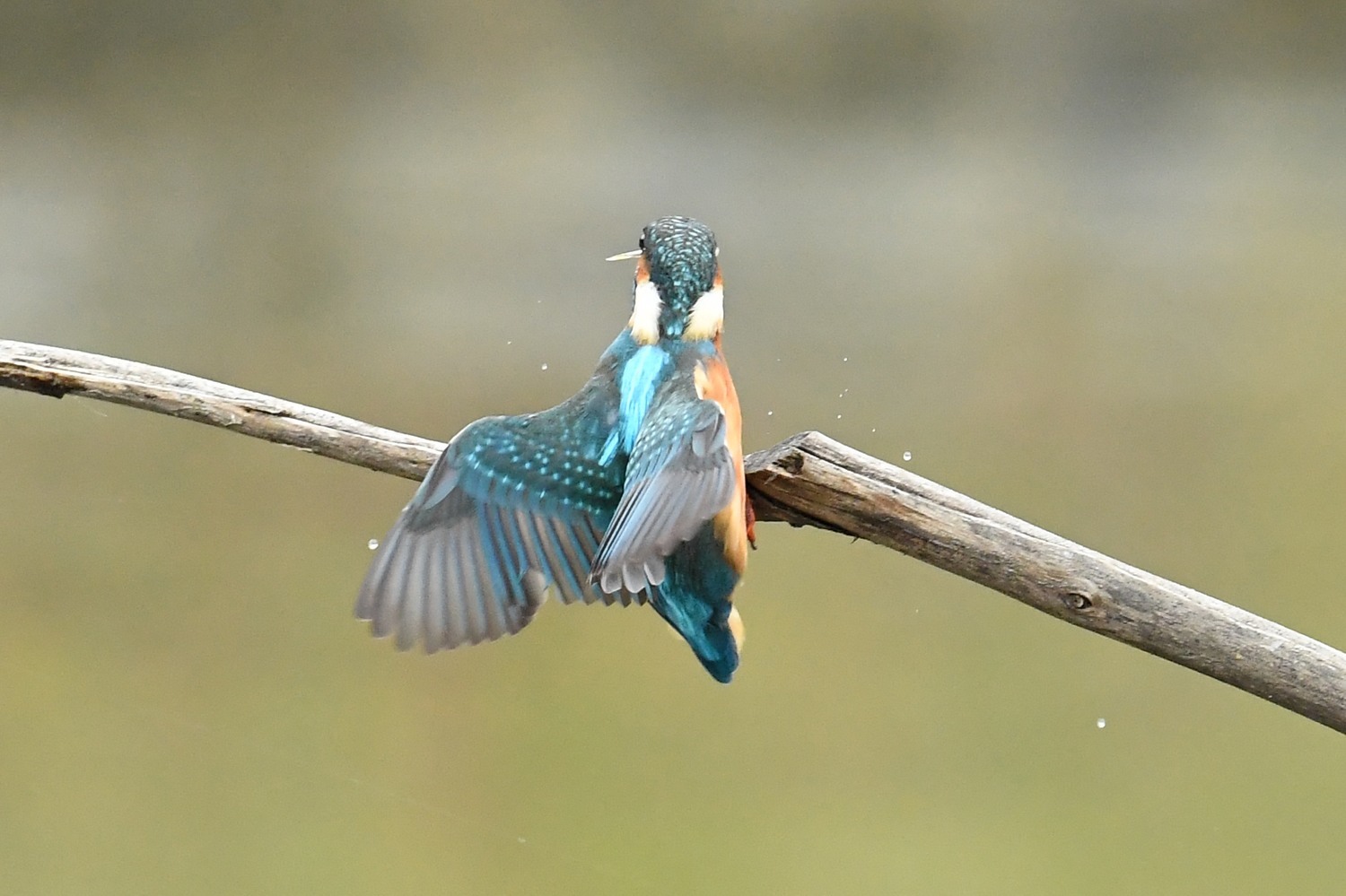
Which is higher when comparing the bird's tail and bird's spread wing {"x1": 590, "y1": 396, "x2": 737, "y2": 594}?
bird's spread wing {"x1": 590, "y1": 396, "x2": 737, "y2": 594}

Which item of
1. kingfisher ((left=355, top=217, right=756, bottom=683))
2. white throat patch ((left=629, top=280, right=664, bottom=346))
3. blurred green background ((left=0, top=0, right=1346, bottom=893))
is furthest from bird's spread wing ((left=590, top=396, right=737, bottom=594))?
blurred green background ((left=0, top=0, right=1346, bottom=893))

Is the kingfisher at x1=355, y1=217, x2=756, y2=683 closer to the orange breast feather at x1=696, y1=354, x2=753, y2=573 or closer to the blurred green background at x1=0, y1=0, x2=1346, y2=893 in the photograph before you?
the orange breast feather at x1=696, y1=354, x2=753, y2=573

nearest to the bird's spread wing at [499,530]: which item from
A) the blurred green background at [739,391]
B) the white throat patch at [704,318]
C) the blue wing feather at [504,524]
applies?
the blue wing feather at [504,524]

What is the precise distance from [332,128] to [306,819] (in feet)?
3.41

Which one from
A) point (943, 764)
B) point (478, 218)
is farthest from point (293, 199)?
point (943, 764)

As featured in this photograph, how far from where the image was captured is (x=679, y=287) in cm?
94

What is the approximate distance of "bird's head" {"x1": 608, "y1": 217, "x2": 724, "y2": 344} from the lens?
938 millimetres

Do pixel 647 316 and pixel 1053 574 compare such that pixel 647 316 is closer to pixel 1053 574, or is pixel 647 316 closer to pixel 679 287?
pixel 679 287

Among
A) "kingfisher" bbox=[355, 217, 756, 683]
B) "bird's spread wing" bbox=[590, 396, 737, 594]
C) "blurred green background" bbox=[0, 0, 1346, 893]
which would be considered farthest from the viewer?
"blurred green background" bbox=[0, 0, 1346, 893]

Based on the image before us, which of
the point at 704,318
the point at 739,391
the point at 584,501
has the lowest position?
the point at 739,391

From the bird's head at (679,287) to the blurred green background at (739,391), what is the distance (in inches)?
34.8

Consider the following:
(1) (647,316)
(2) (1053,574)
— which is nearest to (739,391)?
(1) (647,316)

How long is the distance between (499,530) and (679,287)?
0.23m

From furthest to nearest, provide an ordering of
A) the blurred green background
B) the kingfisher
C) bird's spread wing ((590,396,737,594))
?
the blurred green background → the kingfisher → bird's spread wing ((590,396,737,594))
